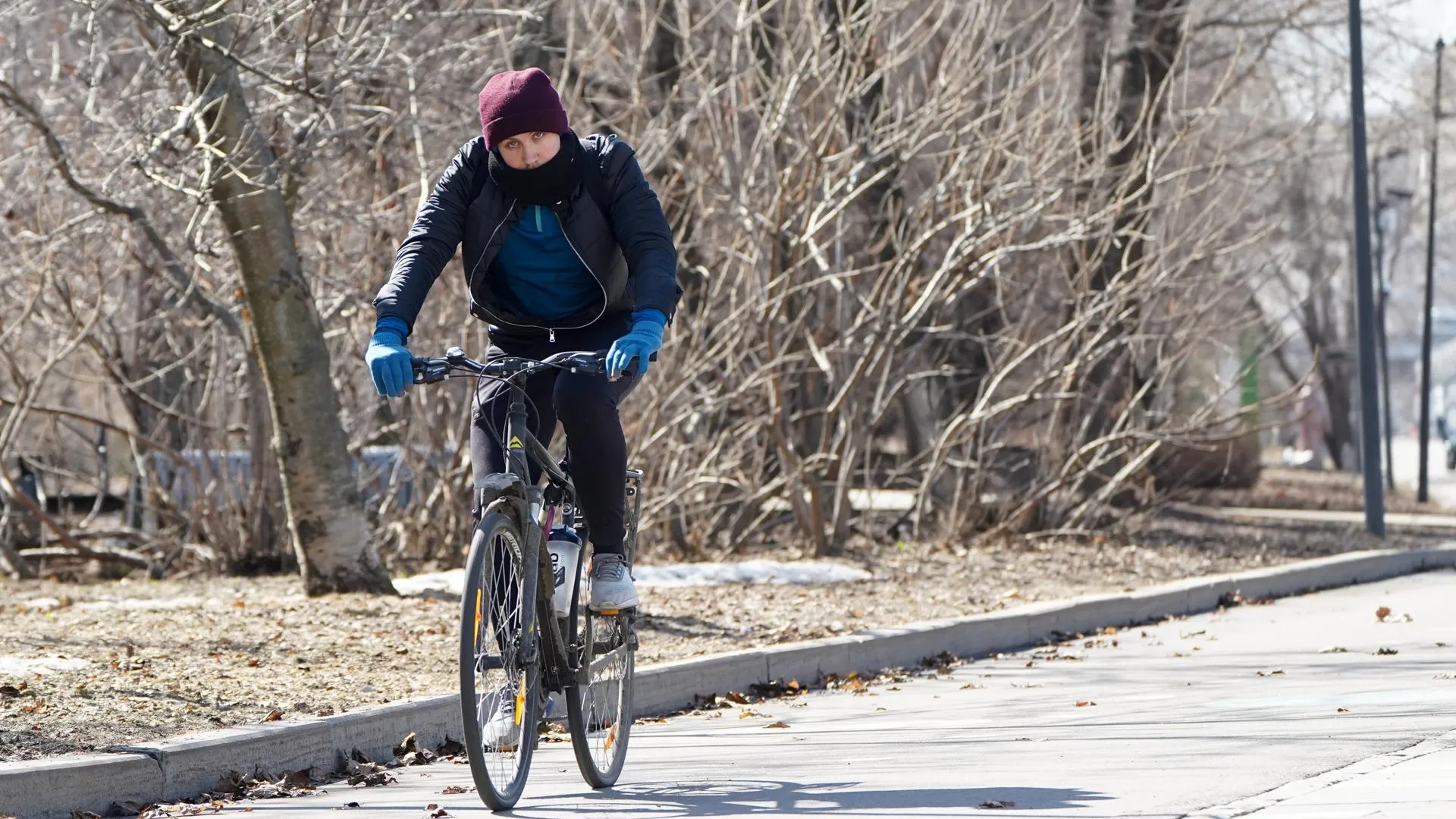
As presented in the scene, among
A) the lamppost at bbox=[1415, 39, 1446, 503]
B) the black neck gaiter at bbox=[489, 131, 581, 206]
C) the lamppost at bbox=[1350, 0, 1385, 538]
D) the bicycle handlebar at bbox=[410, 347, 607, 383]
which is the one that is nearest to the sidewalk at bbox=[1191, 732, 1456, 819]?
the bicycle handlebar at bbox=[410, 347, 607, 383]

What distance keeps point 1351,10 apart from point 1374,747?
11.6 m

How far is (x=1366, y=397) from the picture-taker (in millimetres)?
16391

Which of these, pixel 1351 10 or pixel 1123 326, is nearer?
pixel 1123 326

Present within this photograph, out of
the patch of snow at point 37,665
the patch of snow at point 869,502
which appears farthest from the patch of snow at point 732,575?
the patch of snow at point 37,665

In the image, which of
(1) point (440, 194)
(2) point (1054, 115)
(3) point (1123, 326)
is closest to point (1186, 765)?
(1) point (440, 194)

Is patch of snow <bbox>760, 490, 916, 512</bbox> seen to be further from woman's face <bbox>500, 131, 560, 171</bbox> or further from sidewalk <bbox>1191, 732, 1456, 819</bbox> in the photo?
woman's face <bbox>500, 131, 560, 171</bbox>

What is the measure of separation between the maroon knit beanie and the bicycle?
64 cm

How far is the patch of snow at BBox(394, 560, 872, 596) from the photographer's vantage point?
1150cm

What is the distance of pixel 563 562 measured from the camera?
5293 millimetres

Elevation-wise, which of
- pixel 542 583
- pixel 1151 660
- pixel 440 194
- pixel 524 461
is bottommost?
pixel 1151 660

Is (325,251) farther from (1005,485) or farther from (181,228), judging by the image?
(1005,485)

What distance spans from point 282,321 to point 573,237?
476 cm

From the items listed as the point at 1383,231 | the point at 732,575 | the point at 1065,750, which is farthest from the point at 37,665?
the point at 1383,231

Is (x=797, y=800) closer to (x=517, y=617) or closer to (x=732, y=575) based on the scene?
(x=517, y=617)
